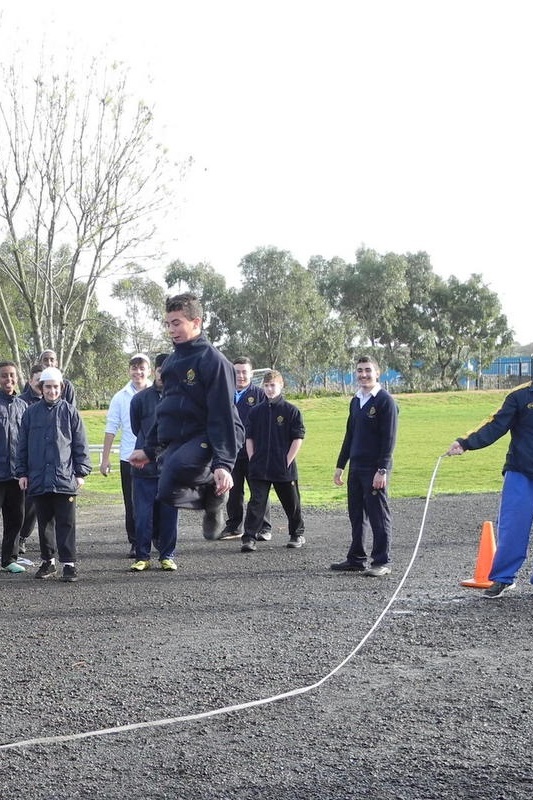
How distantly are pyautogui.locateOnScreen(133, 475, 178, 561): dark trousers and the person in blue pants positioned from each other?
3.26 metres

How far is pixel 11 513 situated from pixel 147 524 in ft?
5.03

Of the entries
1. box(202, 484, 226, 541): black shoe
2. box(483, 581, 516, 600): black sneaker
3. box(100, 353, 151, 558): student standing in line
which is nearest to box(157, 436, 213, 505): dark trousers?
box(202, 484, 226, 541): black shoe

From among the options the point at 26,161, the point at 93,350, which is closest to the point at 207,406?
the point at 26,161

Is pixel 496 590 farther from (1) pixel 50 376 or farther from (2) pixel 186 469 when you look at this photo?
(1) pixel 50 376

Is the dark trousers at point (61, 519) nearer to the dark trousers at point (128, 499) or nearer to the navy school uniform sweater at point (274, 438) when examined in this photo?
the dark trousers at point (128, 499)

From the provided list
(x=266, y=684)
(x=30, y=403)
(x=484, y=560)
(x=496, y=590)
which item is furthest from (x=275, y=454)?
(x=266, y=684)

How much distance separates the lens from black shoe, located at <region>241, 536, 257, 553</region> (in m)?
12.0

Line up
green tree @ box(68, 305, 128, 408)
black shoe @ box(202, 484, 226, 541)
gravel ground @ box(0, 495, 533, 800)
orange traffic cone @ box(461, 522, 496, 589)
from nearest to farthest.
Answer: gravel ground @ box(0, 495, 533, 800) < black shoe @ box(202, 484, 226, 541) < orange traffic cone @ box(461, 522, 496, 589) < green tree @ box(68, 305, 128, 408)

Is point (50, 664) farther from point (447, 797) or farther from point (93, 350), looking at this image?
point (93, 350)

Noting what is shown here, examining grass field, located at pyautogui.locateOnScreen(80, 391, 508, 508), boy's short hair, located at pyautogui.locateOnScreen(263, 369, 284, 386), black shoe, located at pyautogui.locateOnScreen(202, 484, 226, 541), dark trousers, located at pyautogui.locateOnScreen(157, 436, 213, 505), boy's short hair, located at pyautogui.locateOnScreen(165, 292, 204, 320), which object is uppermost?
boy's short hair, located at pyautogui.locateOnScreen(165, 292, 204, 320)

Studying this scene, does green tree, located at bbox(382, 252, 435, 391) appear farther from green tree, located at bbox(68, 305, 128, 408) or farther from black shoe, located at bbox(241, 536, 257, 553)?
black shoe, located at bbox(241, 536, 257, 553)

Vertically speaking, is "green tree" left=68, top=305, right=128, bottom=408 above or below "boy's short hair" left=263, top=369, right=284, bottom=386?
above

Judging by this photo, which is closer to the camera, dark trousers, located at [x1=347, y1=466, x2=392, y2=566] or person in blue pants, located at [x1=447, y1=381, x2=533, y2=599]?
person in blue pants, located at [x1=447, y1=381, x2=533, y2=599]

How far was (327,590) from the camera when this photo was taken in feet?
30.4
